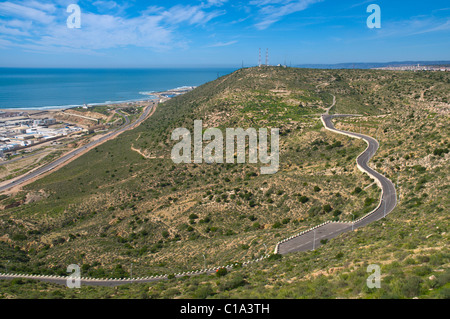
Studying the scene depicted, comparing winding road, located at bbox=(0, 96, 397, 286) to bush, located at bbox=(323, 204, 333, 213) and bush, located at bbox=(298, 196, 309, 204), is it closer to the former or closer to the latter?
bush, located at bbox=(323, 204, 333, 213)

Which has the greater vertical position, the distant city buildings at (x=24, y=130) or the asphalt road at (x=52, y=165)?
the distant city buildings at (x=24, y=130)

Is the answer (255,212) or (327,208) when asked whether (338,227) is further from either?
(255,212)

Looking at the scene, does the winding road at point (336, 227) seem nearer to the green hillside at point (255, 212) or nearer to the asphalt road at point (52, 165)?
the green hillside at point (255, 212)

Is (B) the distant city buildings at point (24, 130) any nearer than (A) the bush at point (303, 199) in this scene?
No

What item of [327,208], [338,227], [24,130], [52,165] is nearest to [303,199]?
[327,208]

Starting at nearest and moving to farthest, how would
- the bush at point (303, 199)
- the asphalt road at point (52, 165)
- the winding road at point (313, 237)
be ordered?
the winding road at point (313, 237) → the bush at point (303, 199) → the asphalt road at point (52, 165)

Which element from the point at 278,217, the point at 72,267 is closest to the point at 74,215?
the point at 72,267

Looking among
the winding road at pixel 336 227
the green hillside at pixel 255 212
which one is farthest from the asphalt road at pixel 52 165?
the winding road at pixel 336 227

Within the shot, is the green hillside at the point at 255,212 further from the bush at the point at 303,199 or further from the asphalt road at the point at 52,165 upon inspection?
the asphalt road at the point at 52,165

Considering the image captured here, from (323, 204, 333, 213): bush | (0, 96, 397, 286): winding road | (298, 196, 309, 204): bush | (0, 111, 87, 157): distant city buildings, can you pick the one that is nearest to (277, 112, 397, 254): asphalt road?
(0, 96, 397, 286): winding road

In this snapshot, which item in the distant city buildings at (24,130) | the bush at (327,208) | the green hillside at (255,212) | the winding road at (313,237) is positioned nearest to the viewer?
the green hillside at (255,212)
